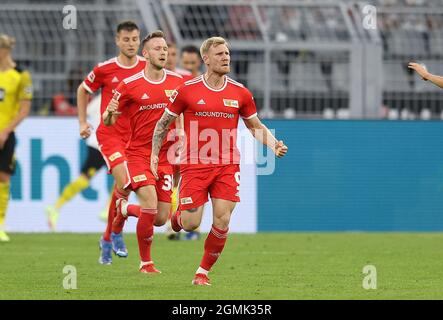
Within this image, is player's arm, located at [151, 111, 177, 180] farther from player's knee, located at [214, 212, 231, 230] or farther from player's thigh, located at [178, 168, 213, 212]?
player's knee, located at [214, 212, 231, 230]

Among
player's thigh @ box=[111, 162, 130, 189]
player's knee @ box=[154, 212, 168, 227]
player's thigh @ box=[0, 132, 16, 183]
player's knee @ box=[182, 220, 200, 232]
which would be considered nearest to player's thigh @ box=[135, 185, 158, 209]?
player's knee @ box=[154, 212, 168, 227]

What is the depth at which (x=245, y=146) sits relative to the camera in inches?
714

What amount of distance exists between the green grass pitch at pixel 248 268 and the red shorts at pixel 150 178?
76 centimetres

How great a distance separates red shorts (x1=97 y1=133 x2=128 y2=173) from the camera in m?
13.4

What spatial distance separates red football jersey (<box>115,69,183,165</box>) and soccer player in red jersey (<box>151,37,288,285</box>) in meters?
1.07

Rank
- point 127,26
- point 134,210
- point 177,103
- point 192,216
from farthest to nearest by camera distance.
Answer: point 127,26 → point 134,210 → point 192,216 → point 177,103

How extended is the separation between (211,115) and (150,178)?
1414 millimetres

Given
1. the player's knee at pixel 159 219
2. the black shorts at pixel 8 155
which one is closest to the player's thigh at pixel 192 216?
the player's knee at pixel 159 219

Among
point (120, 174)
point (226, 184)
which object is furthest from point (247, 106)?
point (120, 174)

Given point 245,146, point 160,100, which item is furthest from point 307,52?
point 160,100

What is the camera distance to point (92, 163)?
18.4 metres

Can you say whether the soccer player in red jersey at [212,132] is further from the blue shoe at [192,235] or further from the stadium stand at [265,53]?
the stadium stand at [265,53]

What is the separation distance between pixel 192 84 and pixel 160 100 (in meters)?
1.21

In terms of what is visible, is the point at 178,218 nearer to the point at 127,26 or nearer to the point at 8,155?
the point at 127,26
